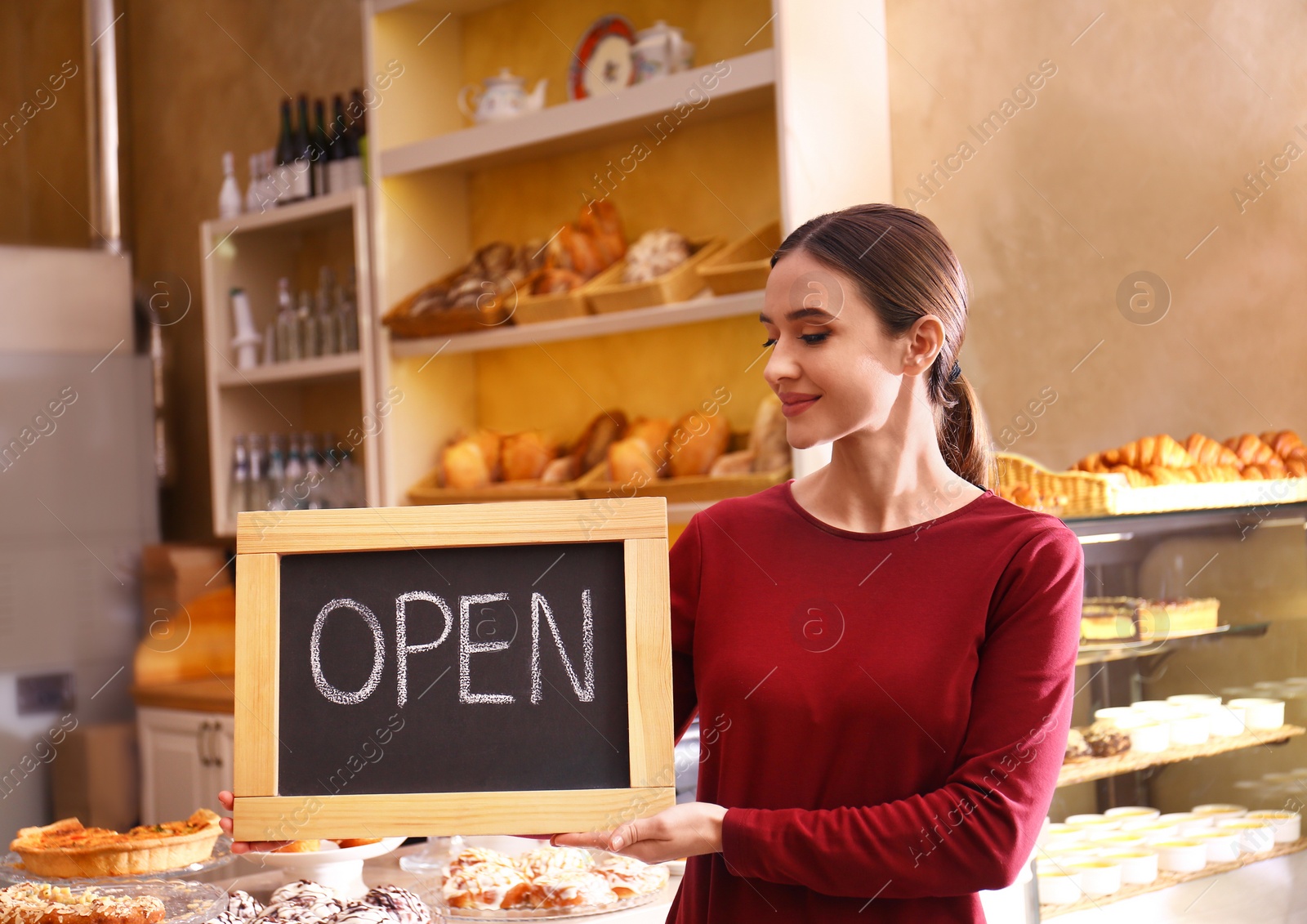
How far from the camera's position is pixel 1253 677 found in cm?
229

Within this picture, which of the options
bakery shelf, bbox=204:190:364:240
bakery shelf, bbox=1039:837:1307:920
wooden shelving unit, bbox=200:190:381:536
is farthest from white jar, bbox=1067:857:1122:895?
bakery shelf, bbox=204:190:364:240

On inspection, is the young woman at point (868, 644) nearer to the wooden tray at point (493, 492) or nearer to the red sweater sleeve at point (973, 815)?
the red sweater sleeve at point (973, 815)

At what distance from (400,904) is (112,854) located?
1.50 ft

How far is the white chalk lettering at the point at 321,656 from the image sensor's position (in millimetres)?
1198

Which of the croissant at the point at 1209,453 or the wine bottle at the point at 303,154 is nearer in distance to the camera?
the croissant at the point at 1209,453

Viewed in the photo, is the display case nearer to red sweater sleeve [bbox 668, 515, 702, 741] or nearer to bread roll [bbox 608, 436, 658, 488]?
red sweater sleeve [bbox 668, 515, 702, 741]

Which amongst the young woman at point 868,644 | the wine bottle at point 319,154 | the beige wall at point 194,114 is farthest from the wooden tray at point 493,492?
the young woman at point 868,644

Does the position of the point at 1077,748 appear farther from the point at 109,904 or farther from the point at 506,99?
the point at 506,99

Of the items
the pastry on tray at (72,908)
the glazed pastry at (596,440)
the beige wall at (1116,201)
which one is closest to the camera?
the pastry on tray at (72,908)

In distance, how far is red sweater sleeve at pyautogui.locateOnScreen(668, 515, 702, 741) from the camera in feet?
4.38

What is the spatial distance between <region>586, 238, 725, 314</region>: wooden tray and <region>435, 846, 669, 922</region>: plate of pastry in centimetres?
174

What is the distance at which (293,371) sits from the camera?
404cm

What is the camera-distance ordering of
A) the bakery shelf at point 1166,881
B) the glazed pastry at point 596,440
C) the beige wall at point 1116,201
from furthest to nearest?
the glazed pastry at point 596,440, the beige wall at point 1116,201, the bakery shelf at point 1166,881

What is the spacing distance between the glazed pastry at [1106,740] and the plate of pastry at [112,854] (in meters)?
1.42
